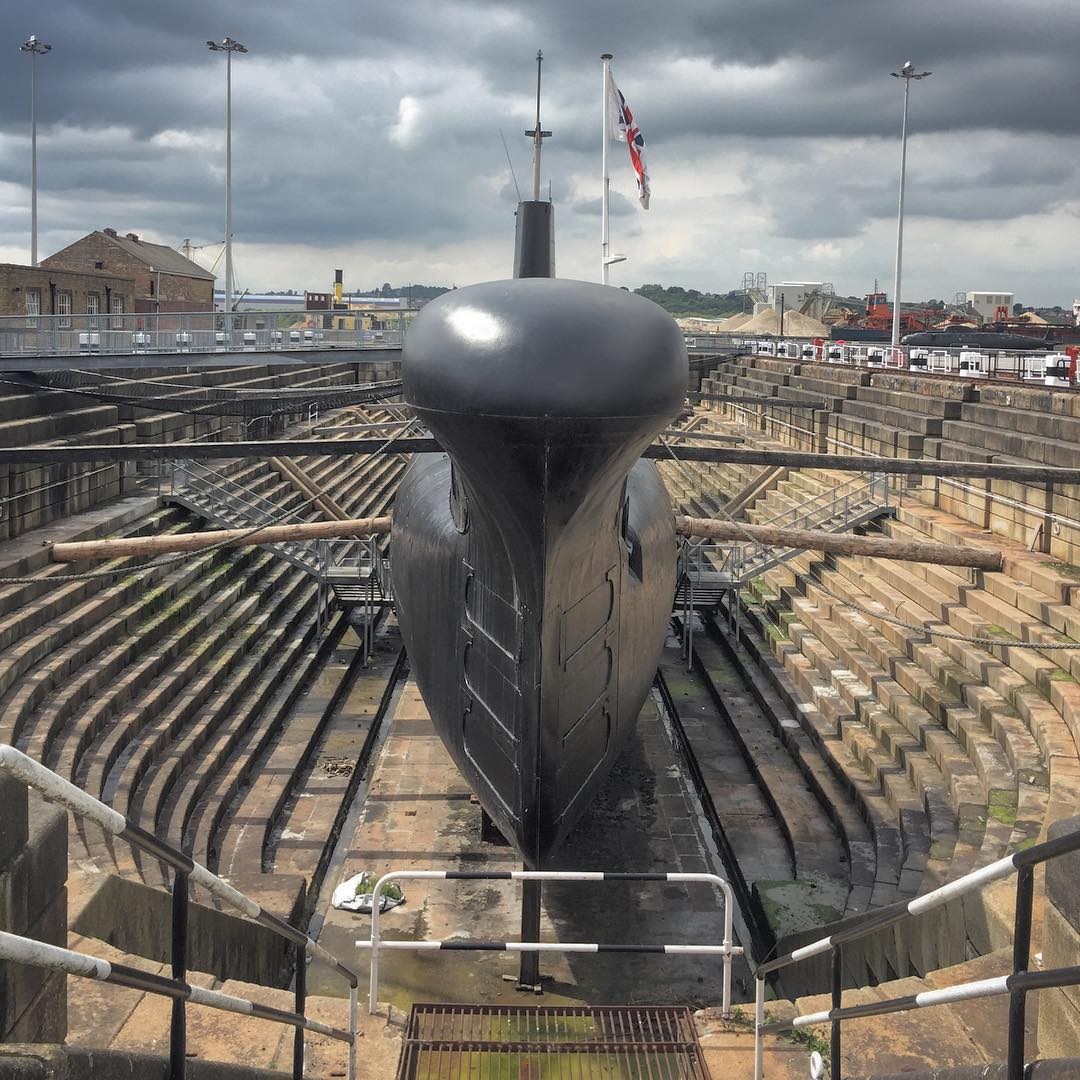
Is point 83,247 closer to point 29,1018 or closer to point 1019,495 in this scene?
point 1019,495

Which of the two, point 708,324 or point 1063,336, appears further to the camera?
point 708,324

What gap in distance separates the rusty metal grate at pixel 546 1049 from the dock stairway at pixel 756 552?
12.1m

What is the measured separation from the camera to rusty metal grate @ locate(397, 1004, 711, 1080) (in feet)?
19.4

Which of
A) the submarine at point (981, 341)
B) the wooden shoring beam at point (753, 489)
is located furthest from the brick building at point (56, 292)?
the submarine at point (981, 341)

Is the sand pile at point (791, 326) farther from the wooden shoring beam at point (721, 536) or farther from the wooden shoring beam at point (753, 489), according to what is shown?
the wooden shoring beam at point (721, 536)

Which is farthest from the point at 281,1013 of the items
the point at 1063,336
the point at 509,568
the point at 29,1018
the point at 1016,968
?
the point at 1063,336

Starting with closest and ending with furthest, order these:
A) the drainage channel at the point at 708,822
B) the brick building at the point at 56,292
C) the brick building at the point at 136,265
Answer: the drainage channel at the point at 708,822
the brick building at the point at 56,292
the brick building at the point at 136,265

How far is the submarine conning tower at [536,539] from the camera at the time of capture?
5.94 meters

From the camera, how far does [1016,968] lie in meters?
2.58

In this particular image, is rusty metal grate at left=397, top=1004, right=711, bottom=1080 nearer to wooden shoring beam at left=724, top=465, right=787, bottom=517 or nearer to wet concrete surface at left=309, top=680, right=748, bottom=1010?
wet concrete surface at left=309, top=680, right=748, bottom=1010

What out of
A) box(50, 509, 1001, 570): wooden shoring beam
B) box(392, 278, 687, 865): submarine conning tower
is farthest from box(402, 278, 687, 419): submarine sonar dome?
box(50, 509, 1001, 570): wooden shoring beam

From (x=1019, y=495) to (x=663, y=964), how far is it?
9.39m

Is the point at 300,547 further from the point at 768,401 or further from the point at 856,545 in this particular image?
the point at 856,545

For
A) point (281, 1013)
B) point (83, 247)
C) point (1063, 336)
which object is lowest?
point (281, 1013)
